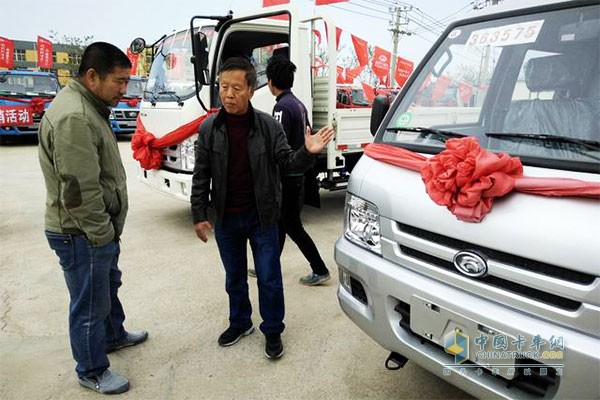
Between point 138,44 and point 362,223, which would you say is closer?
point 362,223

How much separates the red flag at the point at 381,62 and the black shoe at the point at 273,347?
11.1 metres

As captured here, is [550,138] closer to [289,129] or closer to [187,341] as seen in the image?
[289,129]

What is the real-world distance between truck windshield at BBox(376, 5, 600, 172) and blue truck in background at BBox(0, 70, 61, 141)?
484 inches

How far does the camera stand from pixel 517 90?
2.03m

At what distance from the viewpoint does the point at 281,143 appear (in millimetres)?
2434

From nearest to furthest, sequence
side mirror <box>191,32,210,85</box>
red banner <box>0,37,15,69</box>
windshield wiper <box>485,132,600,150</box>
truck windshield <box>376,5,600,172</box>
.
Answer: windshield wiper <box>485,132,600,150</box>
truck windshield <box>376,5,600,172</box>
side mirror <box>191,32,210,85</box>
red banner <box>0,37,15,69</box>

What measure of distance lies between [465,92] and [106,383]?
7.84ft

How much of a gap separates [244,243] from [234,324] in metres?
0.54

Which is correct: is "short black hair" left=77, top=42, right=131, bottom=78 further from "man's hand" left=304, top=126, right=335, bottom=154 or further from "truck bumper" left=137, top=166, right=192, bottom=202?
"truck bumper" left=137, top=166, right=192, bottom=202

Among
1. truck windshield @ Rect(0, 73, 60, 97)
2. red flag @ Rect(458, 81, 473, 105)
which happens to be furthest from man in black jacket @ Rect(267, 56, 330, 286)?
truck windshield @ Rect(0, 73, 60, 97)

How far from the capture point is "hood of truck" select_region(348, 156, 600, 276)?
1291mm

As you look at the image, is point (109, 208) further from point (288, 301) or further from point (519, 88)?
point (519, 88)

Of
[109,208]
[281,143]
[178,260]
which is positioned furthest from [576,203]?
[178,260]

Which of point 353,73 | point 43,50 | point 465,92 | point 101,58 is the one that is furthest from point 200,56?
point 43,50
